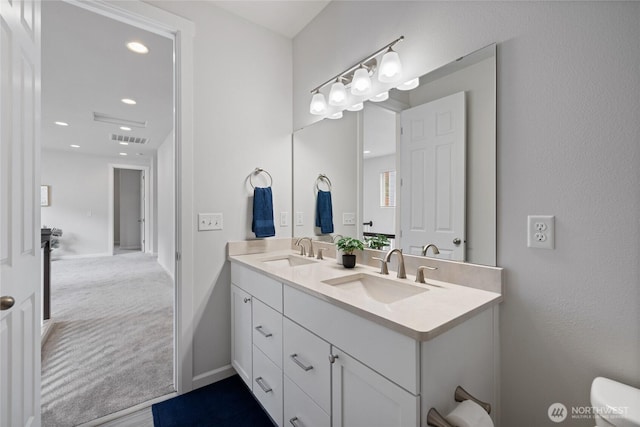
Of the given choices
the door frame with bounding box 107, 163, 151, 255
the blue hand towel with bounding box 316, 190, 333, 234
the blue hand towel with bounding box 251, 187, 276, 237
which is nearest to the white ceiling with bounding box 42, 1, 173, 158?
the blue hand towel with bounding box 251, 187, 276, 237

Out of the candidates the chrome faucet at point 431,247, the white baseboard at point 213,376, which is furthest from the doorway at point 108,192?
the chrome faucet at point 431,247

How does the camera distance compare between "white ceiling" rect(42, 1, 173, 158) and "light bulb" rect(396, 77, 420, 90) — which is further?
"white ceiling" rect(42, 1, 173, 158)

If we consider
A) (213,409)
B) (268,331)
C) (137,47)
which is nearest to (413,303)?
(268,331)

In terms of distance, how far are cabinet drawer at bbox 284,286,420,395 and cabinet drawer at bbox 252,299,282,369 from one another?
21 centimetres

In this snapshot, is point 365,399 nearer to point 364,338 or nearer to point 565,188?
point 364,338

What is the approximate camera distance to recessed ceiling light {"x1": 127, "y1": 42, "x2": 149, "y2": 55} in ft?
7.61

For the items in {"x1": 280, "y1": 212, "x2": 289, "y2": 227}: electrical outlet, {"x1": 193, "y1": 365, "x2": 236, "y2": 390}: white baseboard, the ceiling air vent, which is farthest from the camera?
the ceiling air vent

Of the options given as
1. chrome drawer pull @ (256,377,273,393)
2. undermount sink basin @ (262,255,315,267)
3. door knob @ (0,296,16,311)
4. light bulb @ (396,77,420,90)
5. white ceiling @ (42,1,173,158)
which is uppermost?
white ceiling @ (42,1,173,158)

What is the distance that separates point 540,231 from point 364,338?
724mm

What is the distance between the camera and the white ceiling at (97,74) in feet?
6.82

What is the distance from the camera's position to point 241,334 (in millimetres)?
1827

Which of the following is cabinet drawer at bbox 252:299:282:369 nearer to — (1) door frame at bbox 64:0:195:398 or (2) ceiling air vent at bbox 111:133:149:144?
(1) door frame at bbox 64:0:195:398

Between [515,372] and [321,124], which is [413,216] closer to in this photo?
[515,372]

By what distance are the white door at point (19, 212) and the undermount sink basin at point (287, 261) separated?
1099 millimetres
